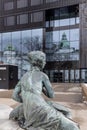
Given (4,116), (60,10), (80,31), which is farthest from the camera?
(60,10)

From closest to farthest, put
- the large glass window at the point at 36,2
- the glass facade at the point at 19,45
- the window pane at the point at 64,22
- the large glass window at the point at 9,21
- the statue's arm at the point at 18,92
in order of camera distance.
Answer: the statue's arm at the point at 18,92 → the window pane at the point at 64,22 → the large glass window at the point at 36,2 → the glass facade at the point at 19,45 → the large glass window at the point at 9,21

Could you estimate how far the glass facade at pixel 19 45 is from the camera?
38.8 metres

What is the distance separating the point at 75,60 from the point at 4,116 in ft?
103

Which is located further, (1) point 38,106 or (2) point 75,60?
(2) point 75,60

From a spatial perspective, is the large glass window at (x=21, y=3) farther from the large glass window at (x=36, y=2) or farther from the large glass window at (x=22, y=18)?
the large glass window at (x=22, y=18)

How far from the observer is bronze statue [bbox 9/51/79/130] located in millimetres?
3605

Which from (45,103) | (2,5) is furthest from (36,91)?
(2,5)

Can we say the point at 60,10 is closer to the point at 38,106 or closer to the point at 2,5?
the point at 2,5

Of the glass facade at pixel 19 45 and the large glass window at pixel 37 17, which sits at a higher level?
the large glass window at pixel 37 17

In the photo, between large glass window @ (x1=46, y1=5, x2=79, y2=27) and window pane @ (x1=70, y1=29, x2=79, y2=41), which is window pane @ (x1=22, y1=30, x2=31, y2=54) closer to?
large glass window @ (x1=46, y1=5, x2=79, y2=27)

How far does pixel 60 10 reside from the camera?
123 feet

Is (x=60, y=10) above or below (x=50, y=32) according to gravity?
above

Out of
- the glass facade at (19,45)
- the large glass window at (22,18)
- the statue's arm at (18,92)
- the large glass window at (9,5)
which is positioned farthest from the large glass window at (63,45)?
the statue's arm at (18,92)

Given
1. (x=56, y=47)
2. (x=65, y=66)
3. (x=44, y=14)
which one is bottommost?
(x=65, y=66)
